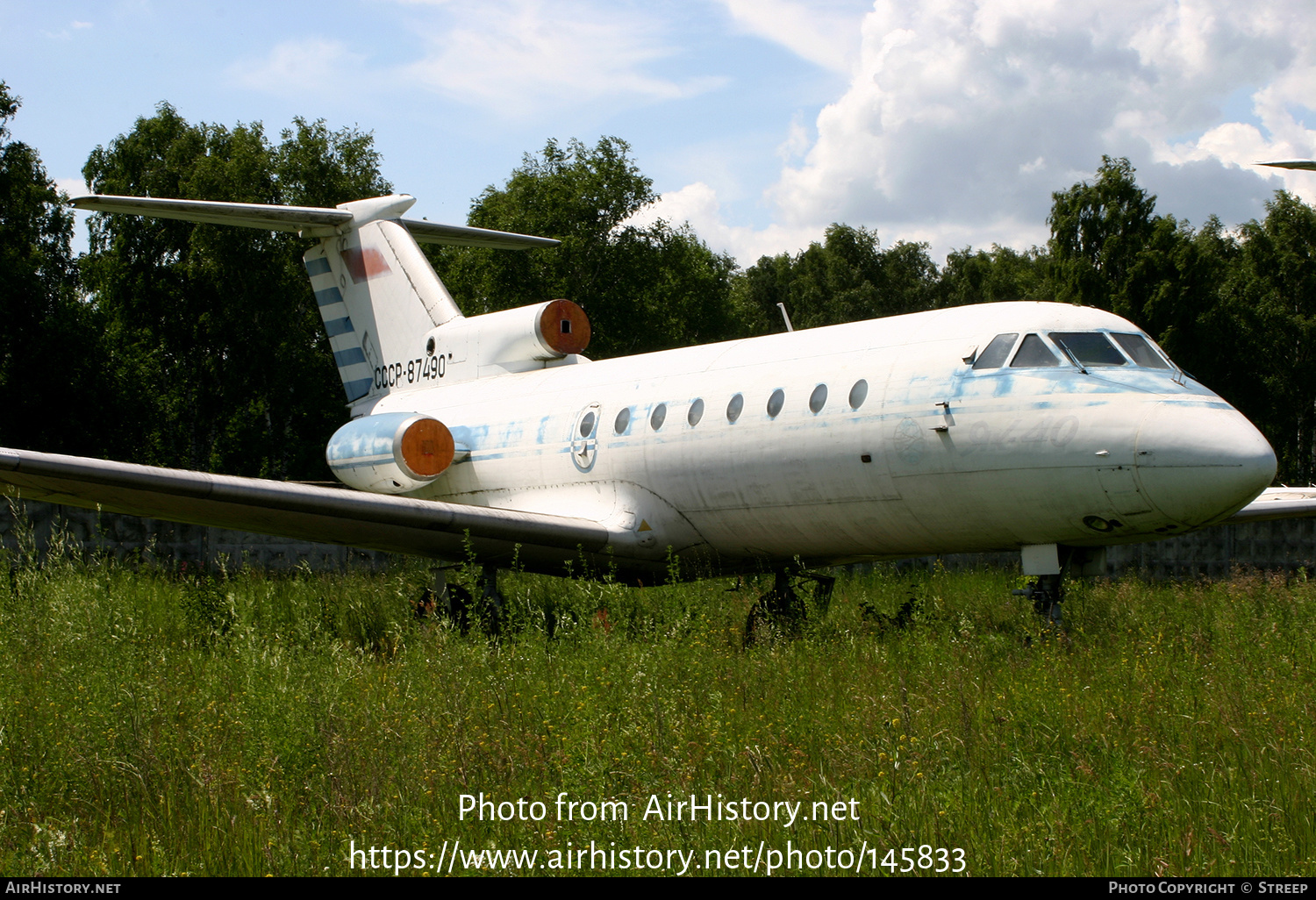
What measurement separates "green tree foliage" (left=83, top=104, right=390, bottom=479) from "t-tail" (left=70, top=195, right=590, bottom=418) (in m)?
18.2

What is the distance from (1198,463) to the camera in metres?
7.33

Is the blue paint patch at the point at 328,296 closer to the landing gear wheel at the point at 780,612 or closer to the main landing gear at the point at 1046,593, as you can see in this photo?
the landing gear wheel at the point at 780,612

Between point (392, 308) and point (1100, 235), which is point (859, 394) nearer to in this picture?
point (392, 308)

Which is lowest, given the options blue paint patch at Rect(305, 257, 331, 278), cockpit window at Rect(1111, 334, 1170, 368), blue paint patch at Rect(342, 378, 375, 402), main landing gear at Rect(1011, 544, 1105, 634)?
main landing gear at Rect(1011, 544, 1105, 634)

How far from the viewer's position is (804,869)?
386cm

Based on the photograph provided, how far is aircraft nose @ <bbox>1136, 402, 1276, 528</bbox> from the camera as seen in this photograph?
287 inches

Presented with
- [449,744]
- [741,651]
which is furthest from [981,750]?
[741,651]

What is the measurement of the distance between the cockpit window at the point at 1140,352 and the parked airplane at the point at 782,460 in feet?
0.07

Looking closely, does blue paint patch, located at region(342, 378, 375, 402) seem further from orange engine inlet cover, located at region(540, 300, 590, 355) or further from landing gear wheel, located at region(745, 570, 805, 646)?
landing gear wheel, located at region(745, 570, 805, 646)

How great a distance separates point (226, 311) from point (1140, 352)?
30071mm

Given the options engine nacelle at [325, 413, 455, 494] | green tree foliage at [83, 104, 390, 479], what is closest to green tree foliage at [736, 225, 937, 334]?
green tree foliage at [83, 104, 390, 479]

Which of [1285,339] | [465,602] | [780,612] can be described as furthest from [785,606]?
[1285,339]

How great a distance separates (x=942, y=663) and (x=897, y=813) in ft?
10.1

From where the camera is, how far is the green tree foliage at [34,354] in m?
30.9
